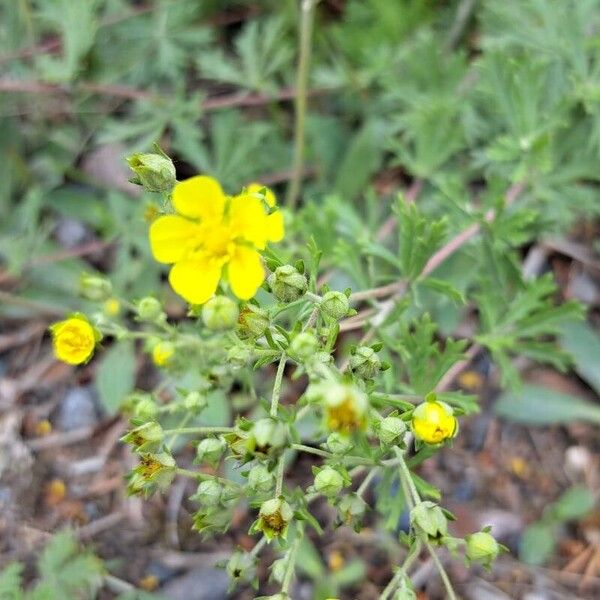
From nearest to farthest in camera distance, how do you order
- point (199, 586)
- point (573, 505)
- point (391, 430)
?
point (391, 430) < point (199, 586) < point (573, 505)

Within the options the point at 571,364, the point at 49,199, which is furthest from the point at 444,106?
the point at 49,199

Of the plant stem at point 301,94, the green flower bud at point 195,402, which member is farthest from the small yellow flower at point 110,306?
the plant stem at point 301,94

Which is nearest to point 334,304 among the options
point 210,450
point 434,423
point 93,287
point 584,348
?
point 434,423

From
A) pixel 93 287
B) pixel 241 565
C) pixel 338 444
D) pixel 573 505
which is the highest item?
pixel 338 444

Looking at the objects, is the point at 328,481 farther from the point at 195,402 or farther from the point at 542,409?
the point at 542,409

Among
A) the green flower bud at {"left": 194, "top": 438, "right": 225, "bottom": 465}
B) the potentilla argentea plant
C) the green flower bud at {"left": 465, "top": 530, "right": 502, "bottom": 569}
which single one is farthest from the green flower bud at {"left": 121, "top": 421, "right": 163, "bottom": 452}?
the green flower bud at {"left": 465, "top": 530, "right": 502, "bottom": 569}

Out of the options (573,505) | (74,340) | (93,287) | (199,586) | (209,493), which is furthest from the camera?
(573,505)

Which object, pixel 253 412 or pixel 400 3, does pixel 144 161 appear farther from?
pixel 400 3

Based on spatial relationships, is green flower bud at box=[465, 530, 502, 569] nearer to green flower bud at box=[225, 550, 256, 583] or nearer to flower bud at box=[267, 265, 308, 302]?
green flower bud at box=[225, 550, 256, 583]
